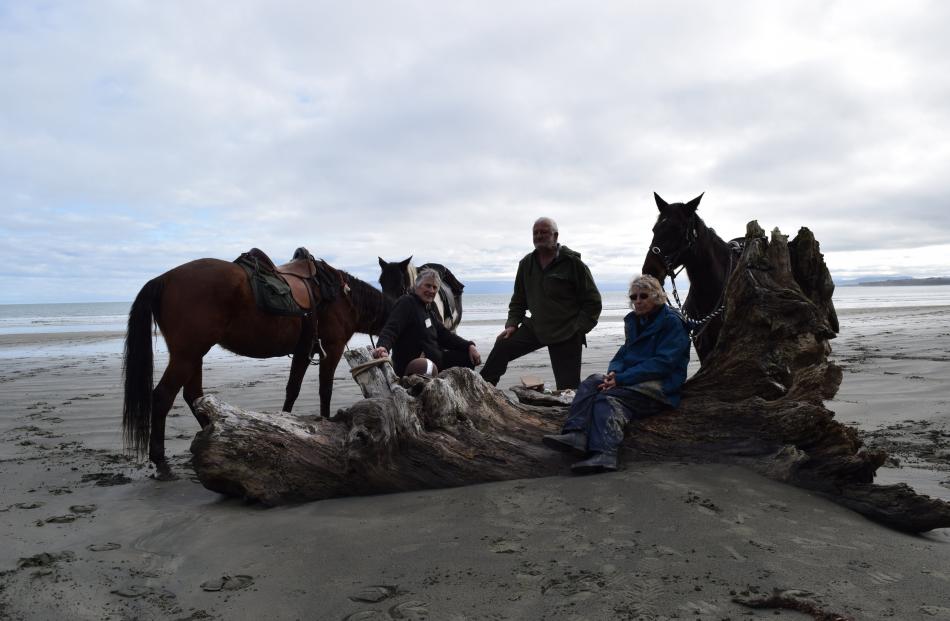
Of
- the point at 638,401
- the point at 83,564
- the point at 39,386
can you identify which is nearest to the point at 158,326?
the point at 83,564

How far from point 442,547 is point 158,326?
3.41 meters

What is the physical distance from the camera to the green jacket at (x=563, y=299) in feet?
18.5

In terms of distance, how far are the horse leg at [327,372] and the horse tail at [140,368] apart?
1.64 m

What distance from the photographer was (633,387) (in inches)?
152

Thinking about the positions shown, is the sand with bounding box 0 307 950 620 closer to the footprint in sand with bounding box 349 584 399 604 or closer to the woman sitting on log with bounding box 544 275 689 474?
the footprint in sand with bounding box 349 584 399 604

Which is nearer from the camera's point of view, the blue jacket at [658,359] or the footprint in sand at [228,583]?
the footprint in sand at [228,583]

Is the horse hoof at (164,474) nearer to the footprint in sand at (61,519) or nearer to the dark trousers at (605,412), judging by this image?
the footprint in sand at (61,519)

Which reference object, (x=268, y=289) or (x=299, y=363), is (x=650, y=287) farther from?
(x=299, y=363)

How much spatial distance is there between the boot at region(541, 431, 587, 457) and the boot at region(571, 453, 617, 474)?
0.37 feet

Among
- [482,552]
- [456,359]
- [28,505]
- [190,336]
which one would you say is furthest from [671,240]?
[28,505]

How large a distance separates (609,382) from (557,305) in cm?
188

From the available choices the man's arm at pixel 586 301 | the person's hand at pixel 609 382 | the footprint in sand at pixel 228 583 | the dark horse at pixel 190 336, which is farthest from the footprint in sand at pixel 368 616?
the man's arm at pixel 586 301

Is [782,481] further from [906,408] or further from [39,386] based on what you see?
[39,386]

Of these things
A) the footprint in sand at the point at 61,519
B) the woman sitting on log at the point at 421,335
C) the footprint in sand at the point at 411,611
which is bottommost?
the footprint in sand at the point at 61,519
